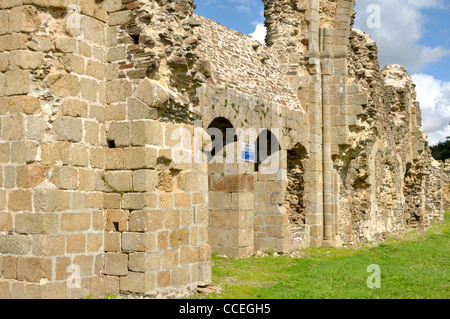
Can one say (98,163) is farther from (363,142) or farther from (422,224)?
(422,224)

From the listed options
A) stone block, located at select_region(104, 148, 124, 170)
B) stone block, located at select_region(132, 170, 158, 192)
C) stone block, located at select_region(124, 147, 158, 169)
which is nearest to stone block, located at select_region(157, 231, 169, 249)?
stone block, located at select_region(132, 170, 158, 192)

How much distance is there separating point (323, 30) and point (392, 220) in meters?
8.65

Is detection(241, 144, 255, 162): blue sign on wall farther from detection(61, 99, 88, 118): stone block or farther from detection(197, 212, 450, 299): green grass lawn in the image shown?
detection(61, 99, 88, 118): stone block

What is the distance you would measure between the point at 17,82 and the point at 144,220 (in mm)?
2508

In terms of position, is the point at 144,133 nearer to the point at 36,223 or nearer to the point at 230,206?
the point at 36,223

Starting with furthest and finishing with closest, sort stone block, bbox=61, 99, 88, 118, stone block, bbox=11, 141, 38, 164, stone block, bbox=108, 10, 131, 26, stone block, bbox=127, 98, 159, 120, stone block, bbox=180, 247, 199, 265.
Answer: stone block, bbox=180, 247, 199, 265
stone block, bbox=108, 10, 131, 26
stone block, bbox=127, 98, 159, 120
stone block, bbox=61, 99, 88, 118
stone block, bbox=11, 141, 38, 164

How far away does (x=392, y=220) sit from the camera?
20.7 m

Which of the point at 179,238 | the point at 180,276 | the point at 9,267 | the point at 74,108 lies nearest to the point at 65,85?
the point at 74,108

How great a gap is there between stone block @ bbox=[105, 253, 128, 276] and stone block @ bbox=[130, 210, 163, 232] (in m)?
0.45

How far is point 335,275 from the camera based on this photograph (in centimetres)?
1030

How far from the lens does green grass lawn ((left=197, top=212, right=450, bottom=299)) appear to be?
8679 millimetres

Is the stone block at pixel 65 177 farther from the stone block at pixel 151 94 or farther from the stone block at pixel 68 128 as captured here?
the stone block at pixel 151 94

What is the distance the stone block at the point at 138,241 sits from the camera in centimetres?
720
